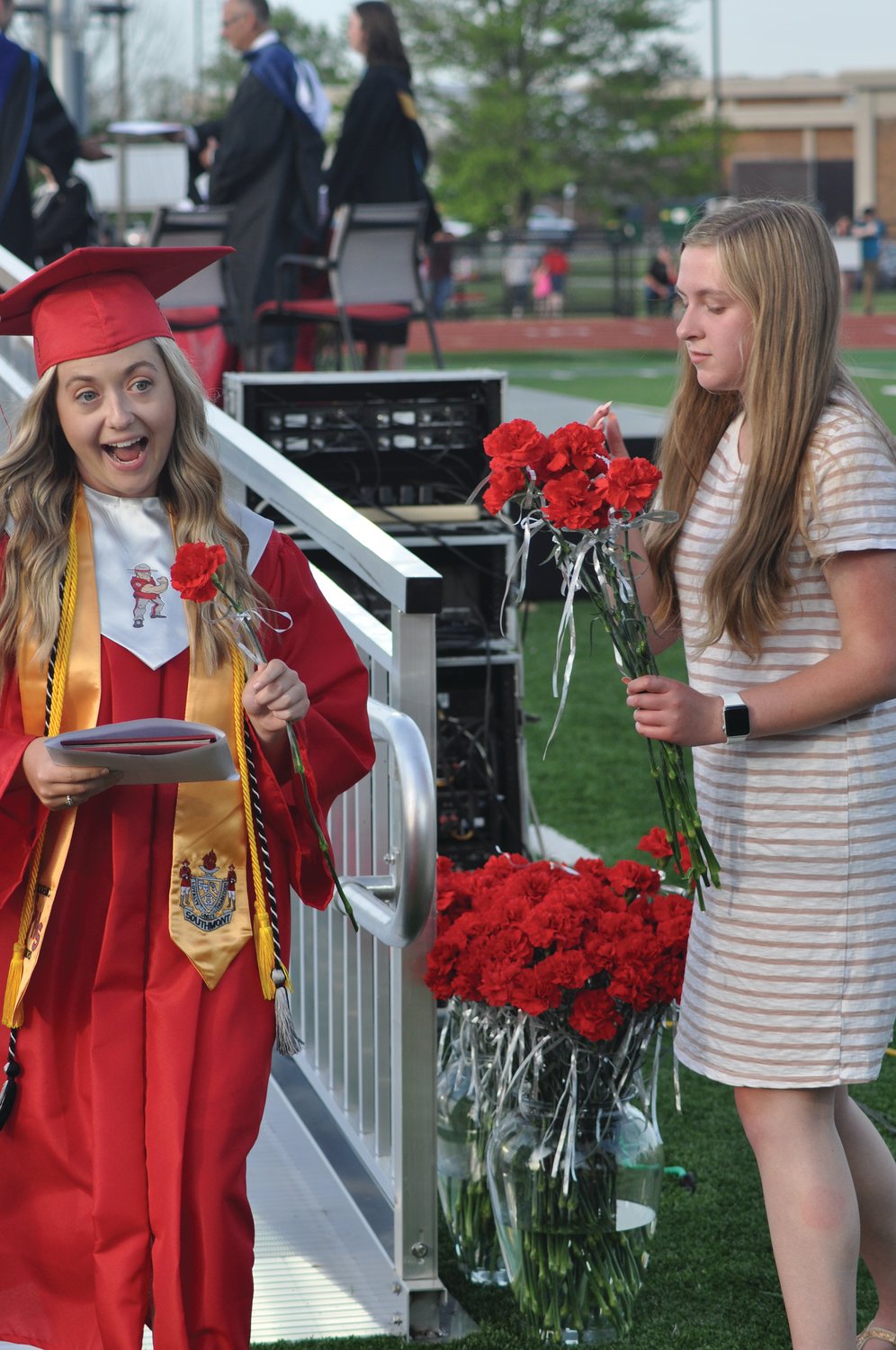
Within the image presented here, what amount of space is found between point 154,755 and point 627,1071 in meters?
1.17

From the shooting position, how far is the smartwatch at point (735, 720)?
2.39 m

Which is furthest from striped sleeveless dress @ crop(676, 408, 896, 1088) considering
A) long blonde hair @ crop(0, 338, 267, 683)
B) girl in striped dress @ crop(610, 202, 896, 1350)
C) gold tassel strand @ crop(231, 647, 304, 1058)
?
long blonde hair @ crop(0, 338, 267, 683)

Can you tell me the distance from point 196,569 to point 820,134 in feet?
244

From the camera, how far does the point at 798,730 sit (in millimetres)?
2428

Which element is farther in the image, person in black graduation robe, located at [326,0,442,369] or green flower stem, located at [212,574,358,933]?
person in black graduation robe, located at [326,0,442,369]

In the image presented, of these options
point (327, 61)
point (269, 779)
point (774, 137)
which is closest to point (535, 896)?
point (269, 779)

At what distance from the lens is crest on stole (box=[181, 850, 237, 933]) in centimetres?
233

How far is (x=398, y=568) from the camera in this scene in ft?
9.14

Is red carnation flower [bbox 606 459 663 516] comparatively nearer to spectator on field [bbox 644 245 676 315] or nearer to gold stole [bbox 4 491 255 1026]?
gold stole [bbox 4 491 255 1026]

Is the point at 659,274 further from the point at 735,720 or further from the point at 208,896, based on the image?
the point at 208,896

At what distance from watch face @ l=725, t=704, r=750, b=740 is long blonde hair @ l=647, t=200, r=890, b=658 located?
0.12 metres

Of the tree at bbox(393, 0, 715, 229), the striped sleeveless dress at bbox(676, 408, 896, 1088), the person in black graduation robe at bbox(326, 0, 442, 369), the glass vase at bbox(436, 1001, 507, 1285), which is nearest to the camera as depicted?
the striped sleeveless dress at bbox(676, 408, 896, 1088)

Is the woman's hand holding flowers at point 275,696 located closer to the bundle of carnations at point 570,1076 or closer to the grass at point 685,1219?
the grass at point 685,1219

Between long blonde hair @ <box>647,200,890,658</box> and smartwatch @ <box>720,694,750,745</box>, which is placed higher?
long blonde hair @ <box>647,200,890,658</box>
